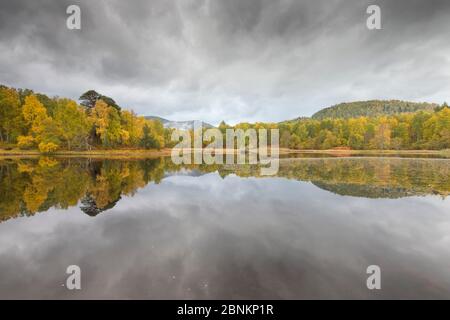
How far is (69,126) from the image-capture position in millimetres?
57531

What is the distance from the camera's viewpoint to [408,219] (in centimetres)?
1116

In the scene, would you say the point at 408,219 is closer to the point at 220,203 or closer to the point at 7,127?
the point at 220,203

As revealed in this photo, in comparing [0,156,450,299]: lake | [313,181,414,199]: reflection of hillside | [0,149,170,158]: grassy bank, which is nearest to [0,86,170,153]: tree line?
[0,149,170,158]: grassy bank

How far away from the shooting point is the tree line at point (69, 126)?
5631 centimetres

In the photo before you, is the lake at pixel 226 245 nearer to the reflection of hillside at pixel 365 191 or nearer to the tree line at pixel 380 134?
the reflection of hillside at pixel 365 191

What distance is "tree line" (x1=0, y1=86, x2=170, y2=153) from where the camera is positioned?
56312mm

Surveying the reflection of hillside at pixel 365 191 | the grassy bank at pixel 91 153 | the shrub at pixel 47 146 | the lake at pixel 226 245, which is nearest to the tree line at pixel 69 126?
the shrub at pixel 47 146

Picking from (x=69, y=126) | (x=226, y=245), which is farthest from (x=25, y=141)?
(x=226, y=245)

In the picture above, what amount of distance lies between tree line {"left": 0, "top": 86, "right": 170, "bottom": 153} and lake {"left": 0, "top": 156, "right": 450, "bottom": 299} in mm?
47889

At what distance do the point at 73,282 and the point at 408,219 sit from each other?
13785 mm

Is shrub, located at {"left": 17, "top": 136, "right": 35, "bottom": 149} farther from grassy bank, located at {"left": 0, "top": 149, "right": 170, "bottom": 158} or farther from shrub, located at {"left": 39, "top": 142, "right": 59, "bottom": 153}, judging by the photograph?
shrub, located at {"left": 39, "top": 142, "right": 59, "bottom": 153}

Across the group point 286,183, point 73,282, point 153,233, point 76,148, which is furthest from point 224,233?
point 76,148

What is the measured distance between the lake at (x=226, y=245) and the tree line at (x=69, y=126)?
47.9 metres

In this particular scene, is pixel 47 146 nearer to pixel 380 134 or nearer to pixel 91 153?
pixel 91 153
